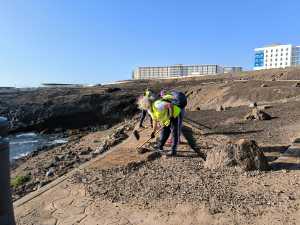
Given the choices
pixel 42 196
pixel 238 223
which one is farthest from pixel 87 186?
pixel 238 223

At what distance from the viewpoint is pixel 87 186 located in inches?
338

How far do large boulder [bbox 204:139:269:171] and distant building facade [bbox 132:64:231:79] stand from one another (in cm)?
15682

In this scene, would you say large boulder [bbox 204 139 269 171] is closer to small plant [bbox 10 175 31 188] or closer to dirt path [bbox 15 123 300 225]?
dirt path [bbox 15 123 300 225]

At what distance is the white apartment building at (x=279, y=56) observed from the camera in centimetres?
12312

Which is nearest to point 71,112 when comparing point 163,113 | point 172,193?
point 163,113

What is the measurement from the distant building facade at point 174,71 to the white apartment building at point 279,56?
39.1 meters

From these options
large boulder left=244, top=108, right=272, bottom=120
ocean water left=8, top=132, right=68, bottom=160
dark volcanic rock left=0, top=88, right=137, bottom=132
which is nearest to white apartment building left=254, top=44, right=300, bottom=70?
dark volcanic rock left=0, top=88, right=137, bottom=132

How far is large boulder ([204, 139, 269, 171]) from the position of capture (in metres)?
8.45

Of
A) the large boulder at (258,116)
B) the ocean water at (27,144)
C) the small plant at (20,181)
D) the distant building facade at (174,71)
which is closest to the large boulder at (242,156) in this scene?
the small plant at (20,181)

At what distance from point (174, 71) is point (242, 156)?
17271 centimetres

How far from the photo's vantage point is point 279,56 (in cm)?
12369

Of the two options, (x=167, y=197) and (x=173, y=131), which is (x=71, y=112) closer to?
(x=173, y=131)

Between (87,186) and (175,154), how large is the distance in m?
2.68

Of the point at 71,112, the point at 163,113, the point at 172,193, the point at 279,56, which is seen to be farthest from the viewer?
the point at 279,56
